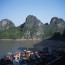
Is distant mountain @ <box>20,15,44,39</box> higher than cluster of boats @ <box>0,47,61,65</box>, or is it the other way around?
distant mountain @ <box>20,15,44,39</box>

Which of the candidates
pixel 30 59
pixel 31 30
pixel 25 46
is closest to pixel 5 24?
pixel 31 30


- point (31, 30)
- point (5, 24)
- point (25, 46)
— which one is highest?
point (5, 24)

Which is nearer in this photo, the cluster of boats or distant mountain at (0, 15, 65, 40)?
the cluster of boats

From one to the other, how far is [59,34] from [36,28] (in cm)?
1059

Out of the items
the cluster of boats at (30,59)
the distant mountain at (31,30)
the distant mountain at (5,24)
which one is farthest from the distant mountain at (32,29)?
the cluster of boats at (30,59)

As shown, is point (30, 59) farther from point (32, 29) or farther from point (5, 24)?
point (5, 24)

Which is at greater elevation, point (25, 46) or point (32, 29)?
point (32, 29)

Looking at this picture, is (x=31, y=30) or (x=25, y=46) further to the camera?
(x=31, y=30)

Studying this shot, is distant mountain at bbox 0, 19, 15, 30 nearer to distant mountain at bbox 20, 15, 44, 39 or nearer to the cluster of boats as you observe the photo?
distant mountain at bbox 20, 15, 44, 39

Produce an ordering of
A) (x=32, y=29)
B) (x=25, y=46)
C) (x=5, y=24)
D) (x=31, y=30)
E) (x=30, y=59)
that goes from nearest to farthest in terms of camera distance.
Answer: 1. (x=30, y=59)
2. (x=25, y=46)
3. (x=31, y=30)
4. (x=32, y=29)
5. (x=5, y=24)

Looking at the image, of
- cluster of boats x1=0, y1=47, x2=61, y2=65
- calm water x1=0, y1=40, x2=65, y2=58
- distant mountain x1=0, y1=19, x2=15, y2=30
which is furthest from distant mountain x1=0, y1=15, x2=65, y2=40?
cluster of boats x1=0, y1=47, x2=61, y2=65

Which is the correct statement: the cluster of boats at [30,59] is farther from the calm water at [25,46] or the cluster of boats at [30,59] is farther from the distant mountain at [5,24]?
the distant mountain at [5,24]

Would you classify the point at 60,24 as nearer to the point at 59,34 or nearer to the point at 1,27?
the point at 59,34

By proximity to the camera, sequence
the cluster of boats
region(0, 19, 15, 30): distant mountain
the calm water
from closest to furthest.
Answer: the cluster of boats
the calm water
region(0, 19, 15, 30): distant mountain
